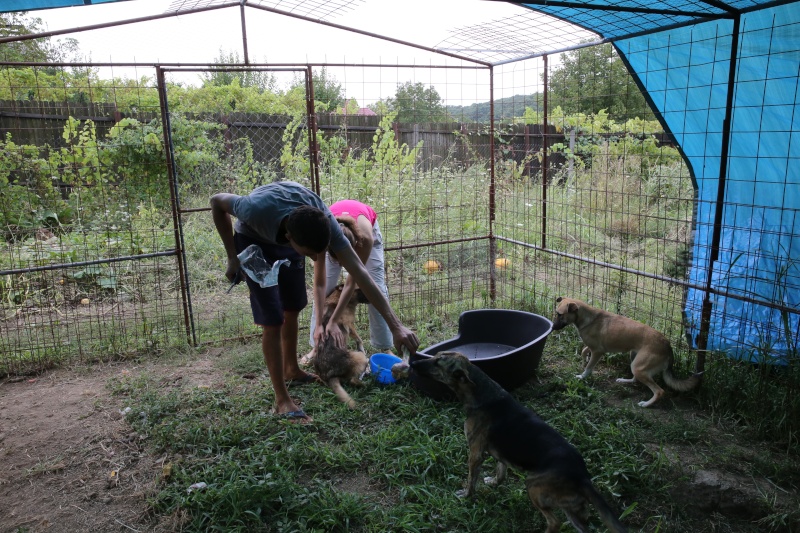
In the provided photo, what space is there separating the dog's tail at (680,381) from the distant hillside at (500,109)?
11.5ft

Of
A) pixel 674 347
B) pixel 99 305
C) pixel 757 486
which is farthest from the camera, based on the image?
pixel 99 305

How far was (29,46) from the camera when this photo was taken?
14562 mm

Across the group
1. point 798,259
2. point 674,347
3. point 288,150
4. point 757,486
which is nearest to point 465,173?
point 288,150

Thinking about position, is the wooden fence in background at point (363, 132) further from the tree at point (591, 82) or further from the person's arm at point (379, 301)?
the person's arm at point (379, 301)

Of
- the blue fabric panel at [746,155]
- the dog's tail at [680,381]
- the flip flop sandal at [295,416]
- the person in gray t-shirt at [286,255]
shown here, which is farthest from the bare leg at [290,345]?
the blue fabric panel at [746,155]

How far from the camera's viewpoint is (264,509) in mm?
3469

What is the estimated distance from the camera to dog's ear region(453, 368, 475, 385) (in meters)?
3.66

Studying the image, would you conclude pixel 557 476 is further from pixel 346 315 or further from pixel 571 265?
pixel 571 265

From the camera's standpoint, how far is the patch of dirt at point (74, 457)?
3.51 m

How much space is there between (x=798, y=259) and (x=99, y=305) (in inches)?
306

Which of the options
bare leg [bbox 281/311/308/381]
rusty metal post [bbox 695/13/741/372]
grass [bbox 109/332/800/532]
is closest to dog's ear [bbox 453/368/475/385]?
grass [bbox 109/332/800/532]

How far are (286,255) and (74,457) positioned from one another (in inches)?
87.1

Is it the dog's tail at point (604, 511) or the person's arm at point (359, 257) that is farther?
the person's arm at point (359, 257)

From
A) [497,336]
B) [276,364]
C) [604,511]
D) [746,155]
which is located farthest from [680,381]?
[276,364]
